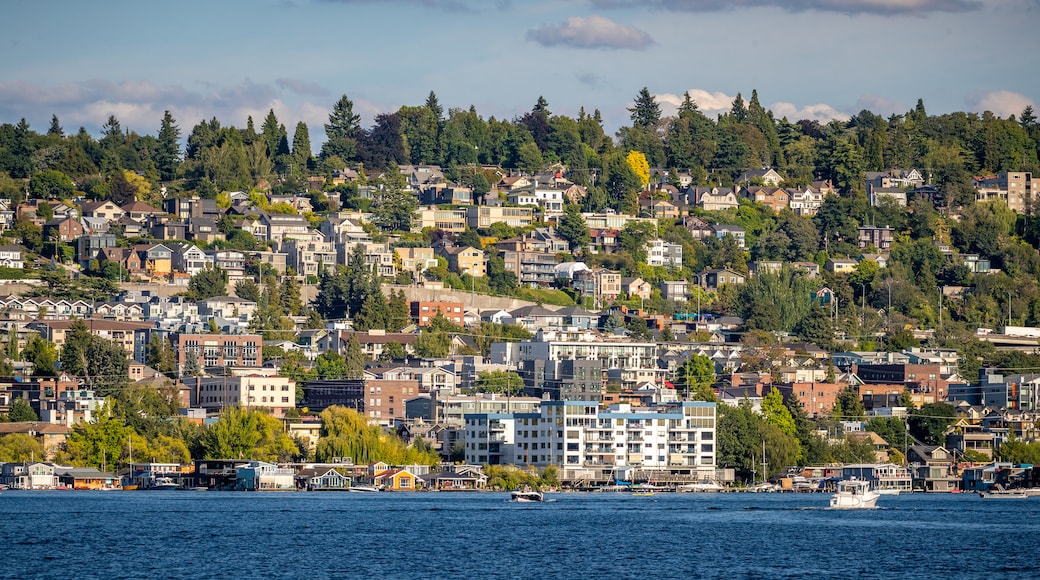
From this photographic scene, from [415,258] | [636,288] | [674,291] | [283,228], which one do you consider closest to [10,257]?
[283,228]

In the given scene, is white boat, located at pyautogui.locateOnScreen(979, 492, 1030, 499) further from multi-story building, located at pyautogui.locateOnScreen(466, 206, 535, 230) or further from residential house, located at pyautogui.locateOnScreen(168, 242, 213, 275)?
residential house, located at pyautogui.locateOnScreen(168, 242, 213, 275)

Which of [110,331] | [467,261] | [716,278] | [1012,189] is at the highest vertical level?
[1012,189]

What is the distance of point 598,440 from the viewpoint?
300ft

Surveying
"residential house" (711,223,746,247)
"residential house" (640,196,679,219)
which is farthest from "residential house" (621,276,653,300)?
"residential house" (640,196,679,219)

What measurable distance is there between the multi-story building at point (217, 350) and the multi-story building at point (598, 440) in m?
20.9

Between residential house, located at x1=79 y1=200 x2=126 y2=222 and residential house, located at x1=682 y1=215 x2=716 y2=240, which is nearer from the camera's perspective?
residential house, located at x1=79 y1=200 x2=126 y2=222

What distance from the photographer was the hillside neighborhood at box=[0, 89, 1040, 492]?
3639 inches

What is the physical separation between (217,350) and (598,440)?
2800cm

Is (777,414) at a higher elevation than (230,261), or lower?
lower

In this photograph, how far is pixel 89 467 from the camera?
89.8 metres

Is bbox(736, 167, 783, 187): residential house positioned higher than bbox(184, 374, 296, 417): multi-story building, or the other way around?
bbox(736, 167, 783, 187): residential house

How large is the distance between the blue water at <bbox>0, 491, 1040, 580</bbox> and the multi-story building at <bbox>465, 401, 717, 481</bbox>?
8255 millimetres

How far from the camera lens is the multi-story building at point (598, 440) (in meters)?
90.9

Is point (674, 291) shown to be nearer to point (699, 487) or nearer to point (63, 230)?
point (699, 487)
